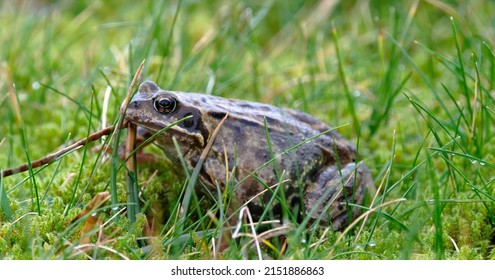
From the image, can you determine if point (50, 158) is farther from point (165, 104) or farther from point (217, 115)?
point (217, 115)

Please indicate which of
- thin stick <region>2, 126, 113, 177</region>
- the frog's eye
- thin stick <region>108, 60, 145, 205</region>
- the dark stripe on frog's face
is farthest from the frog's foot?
thin stick <region>2, 126, 113, 177</region>

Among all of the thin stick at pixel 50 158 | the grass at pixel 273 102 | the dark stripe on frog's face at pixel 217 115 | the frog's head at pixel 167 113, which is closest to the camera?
the grass at pixel 273 102

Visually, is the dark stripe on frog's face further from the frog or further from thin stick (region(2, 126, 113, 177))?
thin stick (region(2, 126, 113, 177))

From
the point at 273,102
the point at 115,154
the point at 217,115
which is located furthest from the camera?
the point at 273,102

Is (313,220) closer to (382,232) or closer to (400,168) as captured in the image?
(382,232)

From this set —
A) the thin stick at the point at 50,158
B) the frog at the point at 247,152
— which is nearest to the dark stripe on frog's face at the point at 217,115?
the frog at the point at 247,152

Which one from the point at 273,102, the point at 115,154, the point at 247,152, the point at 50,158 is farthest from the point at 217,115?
the point at 273,102

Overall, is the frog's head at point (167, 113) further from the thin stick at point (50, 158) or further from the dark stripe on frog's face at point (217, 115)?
the thin stick at point (50, 158)
